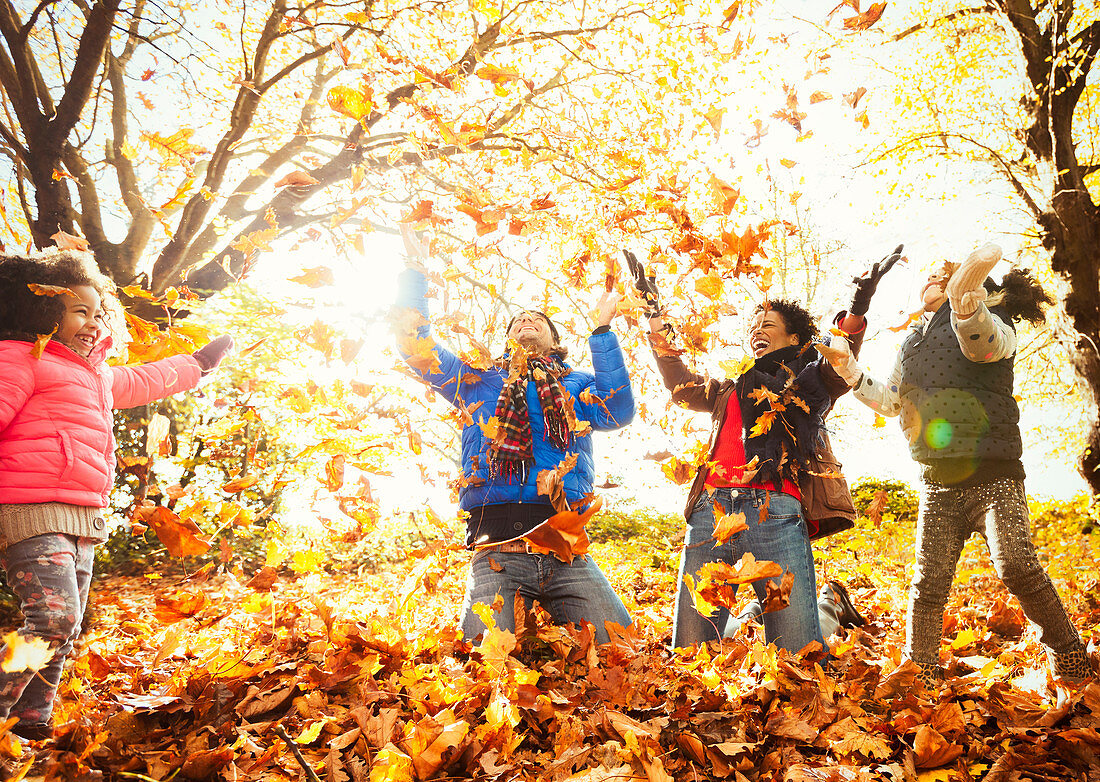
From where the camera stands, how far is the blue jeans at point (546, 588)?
2471mm

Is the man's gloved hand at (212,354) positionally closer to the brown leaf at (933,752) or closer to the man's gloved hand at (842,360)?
the man's gloved hand at (842,360)

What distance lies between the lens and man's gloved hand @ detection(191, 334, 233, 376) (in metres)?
3.19

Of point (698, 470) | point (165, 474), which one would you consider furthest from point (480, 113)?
point (165, 474)

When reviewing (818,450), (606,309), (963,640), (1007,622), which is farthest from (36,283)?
(1007,622)

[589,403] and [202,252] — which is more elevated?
[202,252]

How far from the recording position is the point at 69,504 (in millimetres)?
2176

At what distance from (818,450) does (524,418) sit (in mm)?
1402

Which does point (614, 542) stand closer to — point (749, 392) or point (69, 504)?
point (749, 392)

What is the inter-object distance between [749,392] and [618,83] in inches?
244

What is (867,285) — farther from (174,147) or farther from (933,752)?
(174,147)

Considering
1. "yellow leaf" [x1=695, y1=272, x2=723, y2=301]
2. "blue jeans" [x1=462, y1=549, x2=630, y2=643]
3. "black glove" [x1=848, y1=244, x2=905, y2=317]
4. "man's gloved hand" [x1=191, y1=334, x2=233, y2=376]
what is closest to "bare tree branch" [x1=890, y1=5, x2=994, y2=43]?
"black glove" [x1=848, y1=244, x2=905, y2=317]

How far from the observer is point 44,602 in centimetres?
201

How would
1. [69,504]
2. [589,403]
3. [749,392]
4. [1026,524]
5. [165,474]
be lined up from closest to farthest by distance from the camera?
[69,504] → [1026,524] → [749,392] → [589,403] → [165,474]

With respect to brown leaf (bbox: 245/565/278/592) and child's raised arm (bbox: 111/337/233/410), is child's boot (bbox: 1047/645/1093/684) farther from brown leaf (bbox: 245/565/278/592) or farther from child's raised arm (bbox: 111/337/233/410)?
child's raised arm (bbox: 111/337/233/410)
